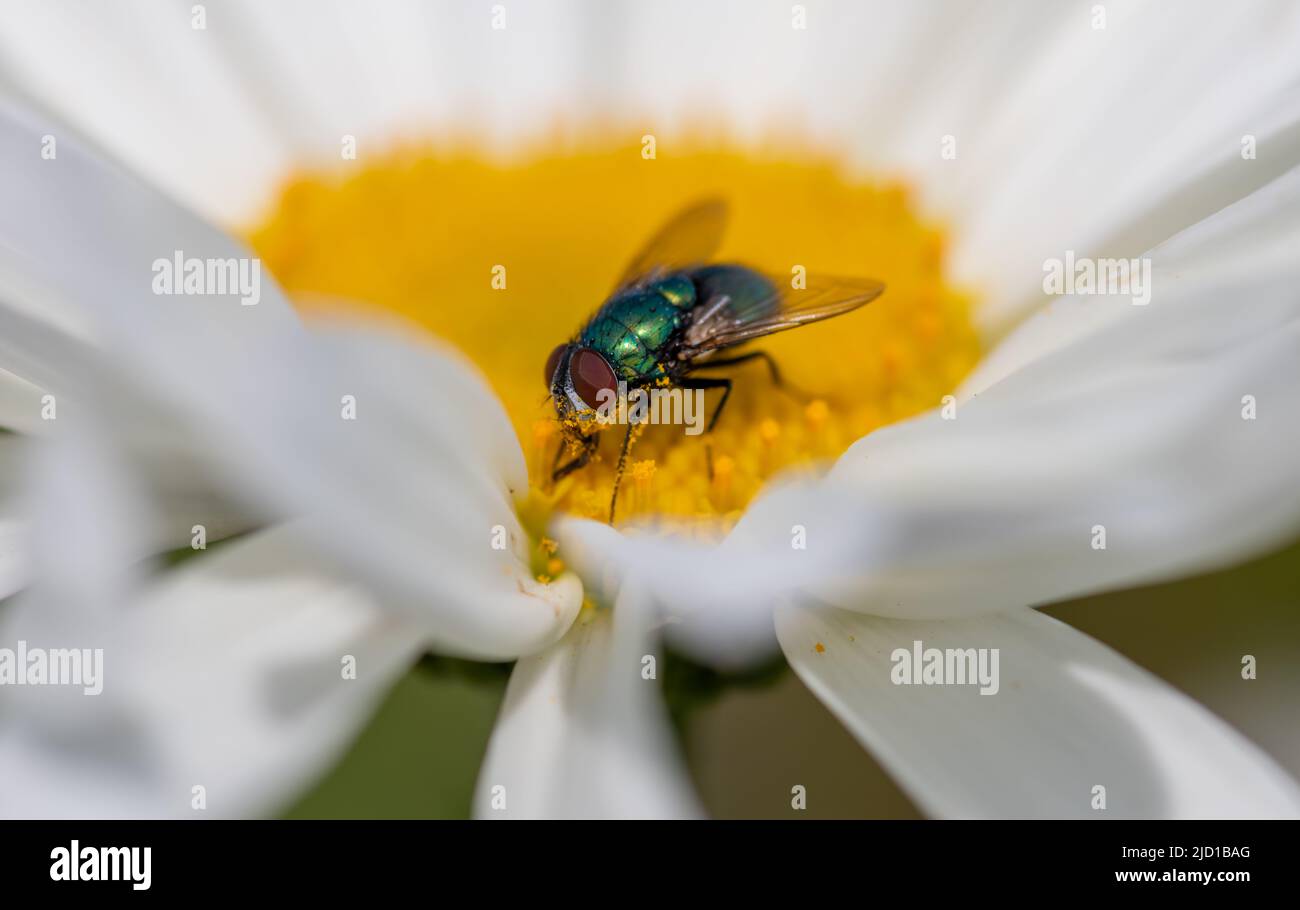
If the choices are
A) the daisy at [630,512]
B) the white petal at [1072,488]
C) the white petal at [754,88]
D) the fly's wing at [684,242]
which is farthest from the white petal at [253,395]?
the white petal at [754,88]

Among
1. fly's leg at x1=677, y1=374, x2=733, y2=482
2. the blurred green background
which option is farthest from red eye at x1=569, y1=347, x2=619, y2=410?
the blurred green background

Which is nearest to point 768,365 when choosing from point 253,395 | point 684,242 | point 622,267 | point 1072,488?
point 684,242

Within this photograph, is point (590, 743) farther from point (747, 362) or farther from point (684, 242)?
point (684, 242)

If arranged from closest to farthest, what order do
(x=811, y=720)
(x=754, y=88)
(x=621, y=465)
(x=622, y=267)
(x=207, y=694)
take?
(x=207, y=694)
(x=621, y=465)
(x=811, y=720)
(x=622, y=267)
(x=754, y=88)

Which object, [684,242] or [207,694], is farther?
[684,242]

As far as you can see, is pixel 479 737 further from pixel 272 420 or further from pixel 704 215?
pixel 272 420

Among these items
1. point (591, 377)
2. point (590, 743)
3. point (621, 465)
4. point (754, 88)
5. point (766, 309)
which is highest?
point (754, 88)
